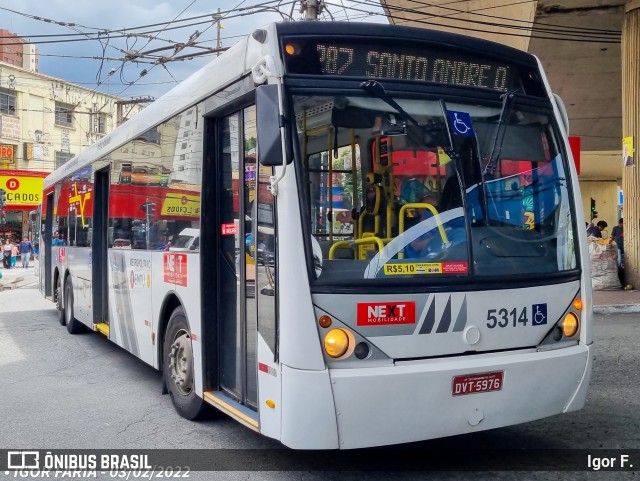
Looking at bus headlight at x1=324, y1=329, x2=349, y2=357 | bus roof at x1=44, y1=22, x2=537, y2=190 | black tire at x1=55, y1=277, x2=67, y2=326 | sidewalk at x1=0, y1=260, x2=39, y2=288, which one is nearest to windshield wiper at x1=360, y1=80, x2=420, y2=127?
bus roof at x1=44, y1=22, x2=537, y2=190

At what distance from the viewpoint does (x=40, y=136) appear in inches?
1736

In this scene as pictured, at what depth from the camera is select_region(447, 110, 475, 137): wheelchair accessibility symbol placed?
4.87 m

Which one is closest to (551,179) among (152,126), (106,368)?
(152,126)

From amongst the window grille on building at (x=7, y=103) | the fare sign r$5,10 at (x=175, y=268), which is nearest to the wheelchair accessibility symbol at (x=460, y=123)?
the fare sign r$5,10 at (x=175, y=268)

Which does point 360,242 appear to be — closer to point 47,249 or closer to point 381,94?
point 381,94

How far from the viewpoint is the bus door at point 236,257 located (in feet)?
17.0

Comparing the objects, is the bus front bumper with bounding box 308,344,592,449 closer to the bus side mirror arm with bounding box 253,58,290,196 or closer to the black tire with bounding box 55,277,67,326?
the bus side mirror arm with bounding box 253,58,290,196

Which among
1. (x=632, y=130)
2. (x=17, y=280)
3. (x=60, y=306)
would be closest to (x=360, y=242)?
(x=60, y=306)

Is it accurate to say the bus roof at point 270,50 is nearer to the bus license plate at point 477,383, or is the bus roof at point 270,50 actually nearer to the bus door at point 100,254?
the bus license plate at point 477,383

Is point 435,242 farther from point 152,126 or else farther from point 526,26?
point 526,26

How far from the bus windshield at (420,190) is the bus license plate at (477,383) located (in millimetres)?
641

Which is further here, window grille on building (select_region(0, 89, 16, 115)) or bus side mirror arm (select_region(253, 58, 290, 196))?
window grille on building (select_region(0, 89, 16, 115))

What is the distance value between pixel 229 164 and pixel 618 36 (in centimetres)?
1585

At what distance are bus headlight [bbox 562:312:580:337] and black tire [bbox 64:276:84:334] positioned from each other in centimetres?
928
